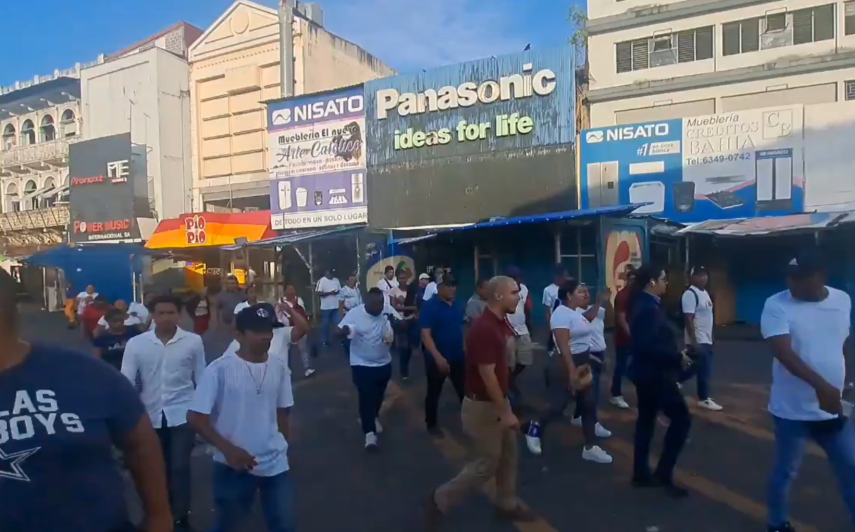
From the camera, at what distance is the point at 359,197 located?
A: 74.6 feet

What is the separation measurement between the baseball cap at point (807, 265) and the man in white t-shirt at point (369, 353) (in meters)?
3.77

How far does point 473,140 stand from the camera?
21.0m

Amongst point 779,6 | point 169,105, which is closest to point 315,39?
point 169,105

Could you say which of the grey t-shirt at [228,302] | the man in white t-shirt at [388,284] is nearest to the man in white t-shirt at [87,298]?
the grey t-shirt at [228,302]

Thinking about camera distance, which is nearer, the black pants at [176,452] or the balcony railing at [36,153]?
the black pants at [176,452]

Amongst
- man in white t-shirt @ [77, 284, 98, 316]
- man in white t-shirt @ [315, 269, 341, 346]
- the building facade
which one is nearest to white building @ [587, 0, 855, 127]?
man in white t-shirt @ [315, 269, 341, 346]

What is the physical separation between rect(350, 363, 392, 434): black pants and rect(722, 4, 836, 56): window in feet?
62.3

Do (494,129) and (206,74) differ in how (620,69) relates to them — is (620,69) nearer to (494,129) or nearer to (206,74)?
(494,129)

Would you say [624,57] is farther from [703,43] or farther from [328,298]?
[328,298]

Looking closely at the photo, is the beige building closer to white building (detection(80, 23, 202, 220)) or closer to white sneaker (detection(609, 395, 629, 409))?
white building (detection(80, 23, 202, 220))

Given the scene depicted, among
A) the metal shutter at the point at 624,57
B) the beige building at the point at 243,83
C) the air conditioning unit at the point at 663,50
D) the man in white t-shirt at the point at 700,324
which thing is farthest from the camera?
the beige building at the point at 243,83

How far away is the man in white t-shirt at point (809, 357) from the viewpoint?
12.3 ft

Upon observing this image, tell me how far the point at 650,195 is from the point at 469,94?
6393mm

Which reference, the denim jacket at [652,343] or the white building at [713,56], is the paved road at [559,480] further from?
the white building at [713,56]
